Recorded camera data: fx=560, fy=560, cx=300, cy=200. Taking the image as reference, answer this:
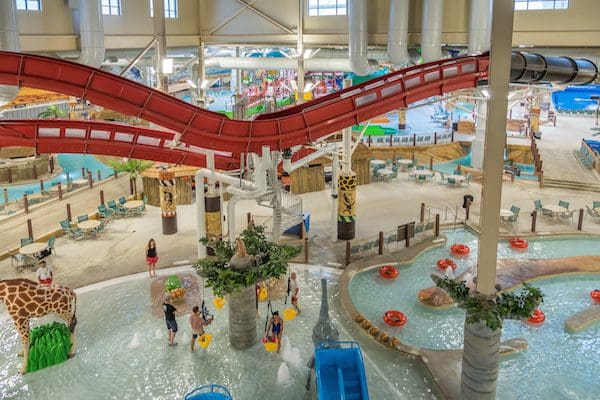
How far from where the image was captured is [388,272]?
17578 mm

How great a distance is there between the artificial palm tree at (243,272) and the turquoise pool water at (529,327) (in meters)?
3.50

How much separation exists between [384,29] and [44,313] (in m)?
17.2

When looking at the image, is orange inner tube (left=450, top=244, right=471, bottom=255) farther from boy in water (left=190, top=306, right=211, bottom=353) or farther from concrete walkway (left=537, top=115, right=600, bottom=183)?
concrete walkway (left=537, top=115, right=600, bottom=183)

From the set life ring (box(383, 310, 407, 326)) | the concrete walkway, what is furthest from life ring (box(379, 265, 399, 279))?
the concrete walkway

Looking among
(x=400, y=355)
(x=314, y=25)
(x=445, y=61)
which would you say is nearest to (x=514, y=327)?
(x=400, y=355)

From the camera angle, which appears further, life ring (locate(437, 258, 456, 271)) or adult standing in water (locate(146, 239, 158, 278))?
life ring (locate(437, 258, 456, 271))

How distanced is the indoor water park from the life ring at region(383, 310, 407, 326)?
5 centimetres

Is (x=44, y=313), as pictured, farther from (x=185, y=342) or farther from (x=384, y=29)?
(x=384, y=29)

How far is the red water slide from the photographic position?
1279 centimetres

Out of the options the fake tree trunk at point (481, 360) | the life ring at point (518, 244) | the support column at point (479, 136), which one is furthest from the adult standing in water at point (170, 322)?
the support column at point (479, 136)

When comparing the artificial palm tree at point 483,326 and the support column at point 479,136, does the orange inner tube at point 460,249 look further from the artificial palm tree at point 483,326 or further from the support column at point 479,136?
the support column at point 479,136

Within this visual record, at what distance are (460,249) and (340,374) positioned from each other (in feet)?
34.2

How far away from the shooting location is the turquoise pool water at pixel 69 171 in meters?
28.9

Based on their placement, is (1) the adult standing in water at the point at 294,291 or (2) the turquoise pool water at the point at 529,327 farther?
(1) the adult standing in water at the point at 294,291
